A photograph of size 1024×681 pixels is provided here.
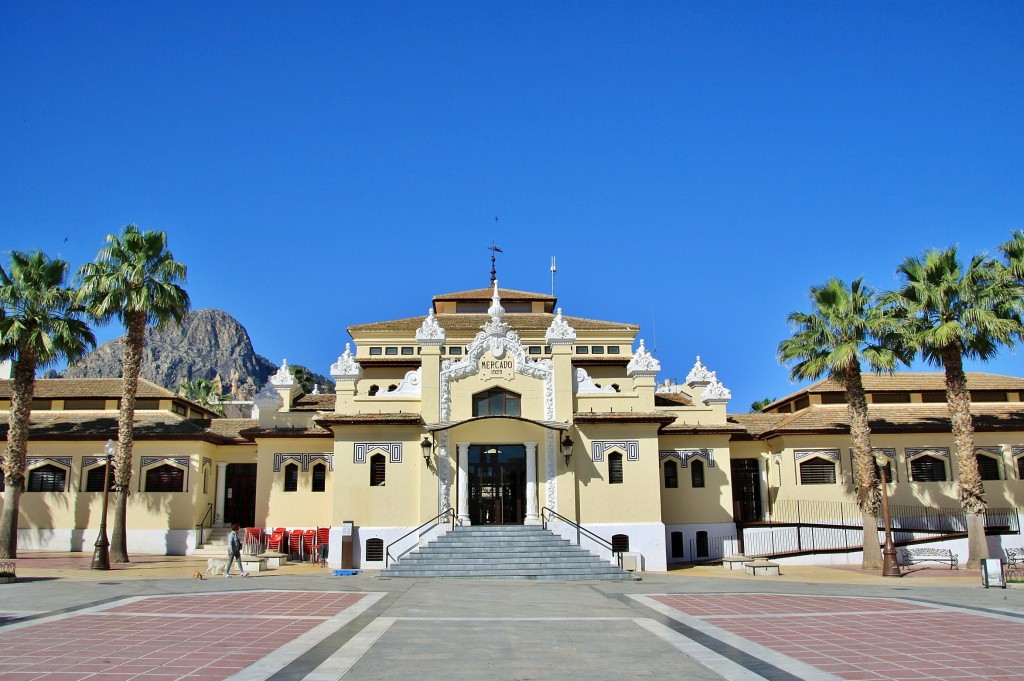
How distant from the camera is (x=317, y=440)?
33.4 metres

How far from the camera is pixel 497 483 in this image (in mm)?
30078

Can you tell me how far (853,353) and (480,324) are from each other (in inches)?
711

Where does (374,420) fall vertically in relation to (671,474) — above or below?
above

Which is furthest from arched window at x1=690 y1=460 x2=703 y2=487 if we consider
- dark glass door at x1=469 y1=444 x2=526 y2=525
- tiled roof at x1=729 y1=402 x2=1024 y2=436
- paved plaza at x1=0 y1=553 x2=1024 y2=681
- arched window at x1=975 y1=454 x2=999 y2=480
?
arched window at x1=975 y1=454 x2=999 y2=480

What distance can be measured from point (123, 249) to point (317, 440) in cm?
1064

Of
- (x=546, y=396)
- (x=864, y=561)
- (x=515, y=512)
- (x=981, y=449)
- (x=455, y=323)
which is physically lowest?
(x=864, y=561)

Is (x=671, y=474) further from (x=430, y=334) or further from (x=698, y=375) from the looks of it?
(x=430, y=334)

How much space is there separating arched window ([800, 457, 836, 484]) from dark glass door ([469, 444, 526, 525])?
12.9 m

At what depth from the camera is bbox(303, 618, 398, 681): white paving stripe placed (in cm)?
1128

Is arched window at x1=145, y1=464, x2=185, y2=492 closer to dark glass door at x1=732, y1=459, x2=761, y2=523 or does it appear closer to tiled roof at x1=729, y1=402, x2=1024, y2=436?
dark glass door at x1=732, y1=459, x2=761, y2=523

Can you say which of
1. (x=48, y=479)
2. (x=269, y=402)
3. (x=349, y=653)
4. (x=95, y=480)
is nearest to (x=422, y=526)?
(x=269, y=402)

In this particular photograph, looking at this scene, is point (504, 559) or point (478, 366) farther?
point (478, 366)

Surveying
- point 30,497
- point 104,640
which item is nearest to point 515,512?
point 104,640

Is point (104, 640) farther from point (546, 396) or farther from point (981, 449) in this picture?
point (981, 449)
